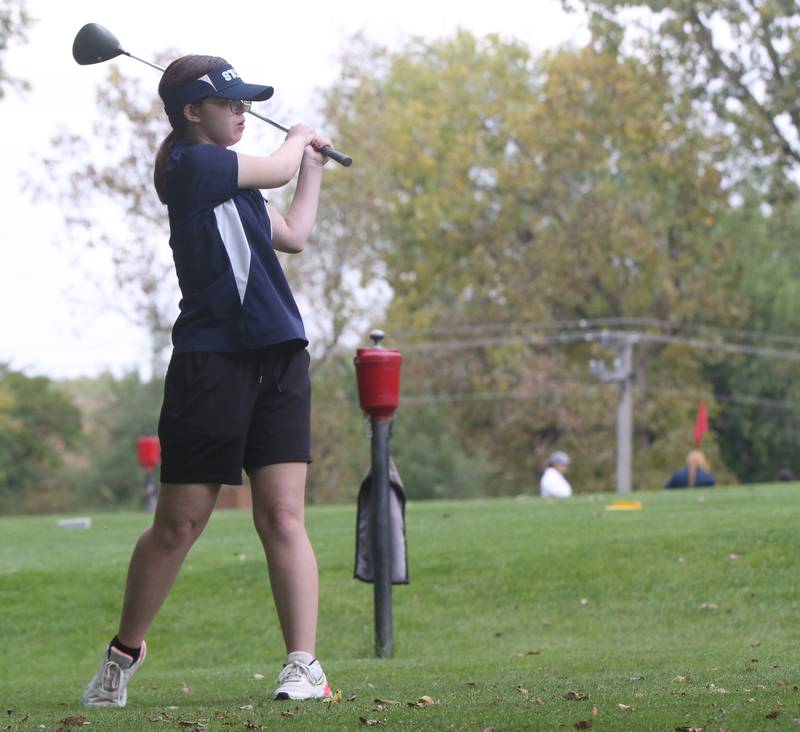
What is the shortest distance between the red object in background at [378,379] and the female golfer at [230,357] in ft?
8.36

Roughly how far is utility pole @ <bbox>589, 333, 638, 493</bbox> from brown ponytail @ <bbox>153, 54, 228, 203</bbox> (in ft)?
117

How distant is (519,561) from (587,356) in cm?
3301

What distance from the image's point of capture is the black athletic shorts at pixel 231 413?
4.95 metres

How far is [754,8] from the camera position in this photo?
31.7 m

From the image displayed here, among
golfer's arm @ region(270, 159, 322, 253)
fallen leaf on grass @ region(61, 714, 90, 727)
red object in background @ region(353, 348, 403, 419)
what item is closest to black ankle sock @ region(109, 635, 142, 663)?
fallen leaf on grass @ region(61, 714, 90, 727)

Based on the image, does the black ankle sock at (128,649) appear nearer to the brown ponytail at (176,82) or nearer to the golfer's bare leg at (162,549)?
the golfer's bare leg at (162,549)

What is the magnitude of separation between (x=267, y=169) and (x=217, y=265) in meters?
0.37

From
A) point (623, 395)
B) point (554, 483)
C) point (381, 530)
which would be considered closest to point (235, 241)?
point (381, 530)

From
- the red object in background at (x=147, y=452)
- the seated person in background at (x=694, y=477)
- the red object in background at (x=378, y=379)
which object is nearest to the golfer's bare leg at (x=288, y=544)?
the red object in background at (x=378, y=379)

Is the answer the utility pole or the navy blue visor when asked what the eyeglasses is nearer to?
the navy blue visor

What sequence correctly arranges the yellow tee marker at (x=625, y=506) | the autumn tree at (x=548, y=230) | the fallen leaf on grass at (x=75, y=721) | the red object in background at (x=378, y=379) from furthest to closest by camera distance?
the autumn tree at (x=548, y=230)
the yellow tee marker at (x=625, y=506)
the red object in background at (x=378, y=379)
the fallen leaf on grass at (x=75, y=721)

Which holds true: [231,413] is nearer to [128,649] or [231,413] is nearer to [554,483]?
[128,649]

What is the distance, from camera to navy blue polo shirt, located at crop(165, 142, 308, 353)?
195 inches

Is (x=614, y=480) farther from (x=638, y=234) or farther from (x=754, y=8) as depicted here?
(x=754, y=8)
